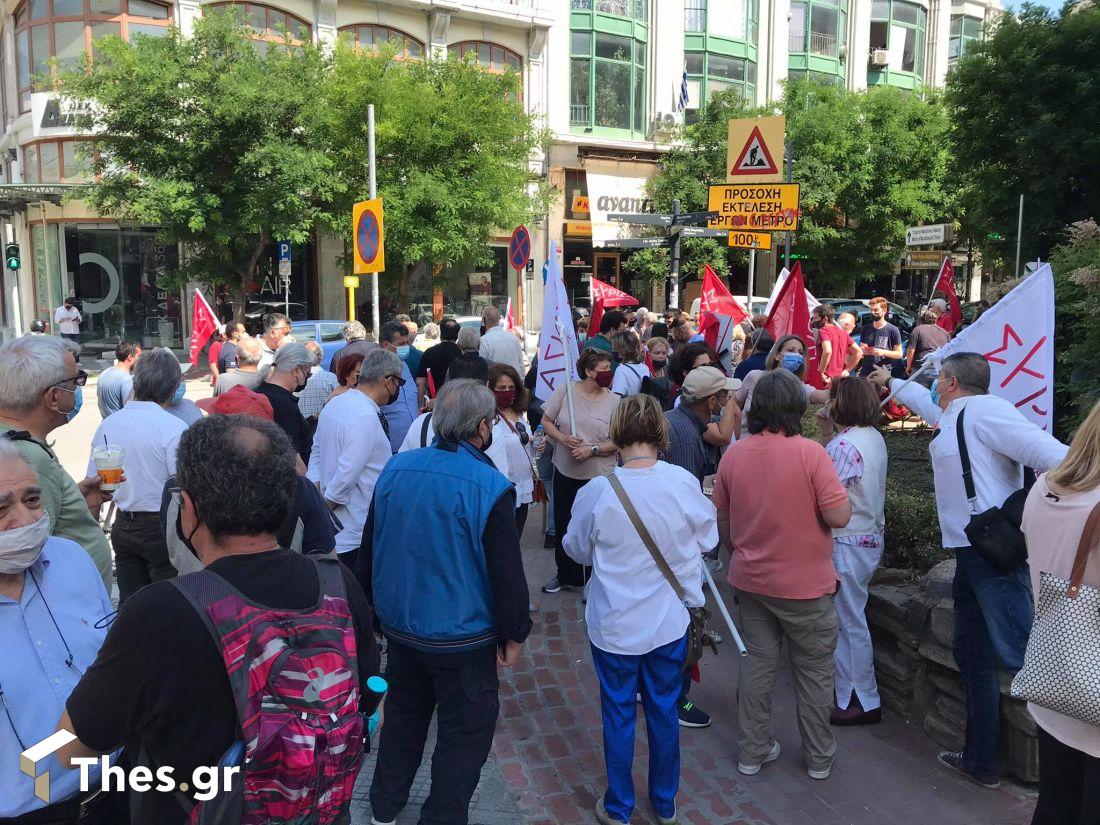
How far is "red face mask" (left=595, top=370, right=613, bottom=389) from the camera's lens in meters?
6.01

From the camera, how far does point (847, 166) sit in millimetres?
30234

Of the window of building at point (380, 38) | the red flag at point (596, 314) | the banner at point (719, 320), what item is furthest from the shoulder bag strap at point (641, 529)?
the window of building at point (380, 38)

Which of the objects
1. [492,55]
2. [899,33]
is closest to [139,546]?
[492,55]

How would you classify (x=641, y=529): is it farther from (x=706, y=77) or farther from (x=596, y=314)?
(x=706, y=77)

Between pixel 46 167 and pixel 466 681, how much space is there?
92.1ft

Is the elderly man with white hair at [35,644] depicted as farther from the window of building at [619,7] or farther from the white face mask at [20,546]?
the window of building at [619,7]

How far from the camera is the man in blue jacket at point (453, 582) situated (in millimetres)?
3209

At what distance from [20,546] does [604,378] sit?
13.8ft

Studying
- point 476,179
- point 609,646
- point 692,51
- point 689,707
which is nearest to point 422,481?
point 609,646

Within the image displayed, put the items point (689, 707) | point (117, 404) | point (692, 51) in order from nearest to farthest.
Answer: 1. point (689, 707)
2. point (117, 404)
3. point (692, 51)

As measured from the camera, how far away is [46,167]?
84.0 ft

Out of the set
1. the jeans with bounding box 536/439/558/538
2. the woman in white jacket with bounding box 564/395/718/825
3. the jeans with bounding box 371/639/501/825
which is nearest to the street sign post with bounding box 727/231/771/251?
the jeans with bounding box 536/439/558/538

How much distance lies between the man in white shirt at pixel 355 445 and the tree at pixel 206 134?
56.3 ft

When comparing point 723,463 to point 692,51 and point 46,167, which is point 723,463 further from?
point 692,51
